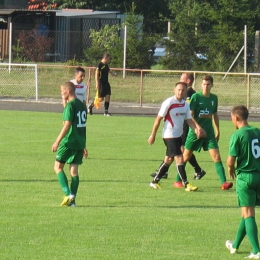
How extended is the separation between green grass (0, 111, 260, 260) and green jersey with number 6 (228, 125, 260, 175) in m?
0.97

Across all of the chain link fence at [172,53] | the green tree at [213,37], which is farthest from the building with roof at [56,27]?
the green tree at [213,37]

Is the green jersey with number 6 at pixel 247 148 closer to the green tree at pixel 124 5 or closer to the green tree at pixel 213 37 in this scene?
the green tree at pixel 213 37

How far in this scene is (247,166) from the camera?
26.8 ft

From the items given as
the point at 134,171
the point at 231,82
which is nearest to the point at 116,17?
the point at 231,82

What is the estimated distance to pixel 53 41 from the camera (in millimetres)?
41188

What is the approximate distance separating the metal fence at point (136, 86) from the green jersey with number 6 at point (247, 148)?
2264cm

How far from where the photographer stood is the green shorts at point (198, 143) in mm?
13883

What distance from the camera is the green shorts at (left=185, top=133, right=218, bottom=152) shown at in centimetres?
1388

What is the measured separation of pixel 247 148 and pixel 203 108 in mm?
5823

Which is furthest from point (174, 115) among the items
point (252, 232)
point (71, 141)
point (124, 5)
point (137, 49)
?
point (124, 5)

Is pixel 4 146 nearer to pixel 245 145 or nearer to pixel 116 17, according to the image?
pixel 245 145

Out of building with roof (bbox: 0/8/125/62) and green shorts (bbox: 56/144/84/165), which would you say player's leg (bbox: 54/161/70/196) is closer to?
green shorts (bbox: 56/144/84/165)

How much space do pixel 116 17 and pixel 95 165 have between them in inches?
1381

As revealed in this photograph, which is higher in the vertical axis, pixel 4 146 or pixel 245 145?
pixel 245 145
